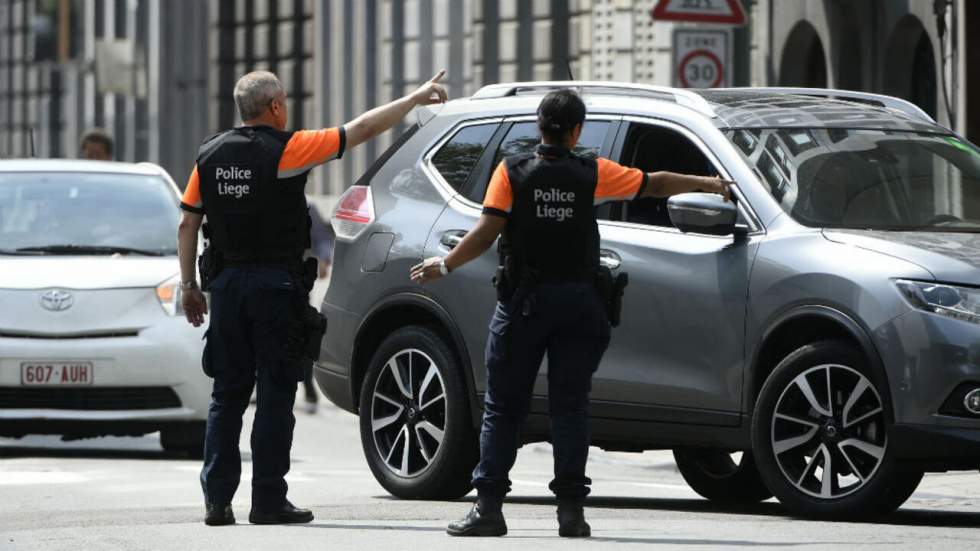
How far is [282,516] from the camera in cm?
945

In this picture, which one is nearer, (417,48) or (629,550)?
(629,550)

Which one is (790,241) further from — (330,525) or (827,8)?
(827,8)

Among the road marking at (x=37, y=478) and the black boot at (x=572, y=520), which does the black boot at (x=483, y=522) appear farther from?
the road marking at (x=37, y=478)

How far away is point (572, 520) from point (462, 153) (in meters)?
2.85

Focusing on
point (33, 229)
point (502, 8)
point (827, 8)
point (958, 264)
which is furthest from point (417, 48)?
point (958, 264)

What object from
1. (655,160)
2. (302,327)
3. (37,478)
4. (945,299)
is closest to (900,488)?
(945,299)

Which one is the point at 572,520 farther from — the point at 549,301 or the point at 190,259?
the point at 190,259

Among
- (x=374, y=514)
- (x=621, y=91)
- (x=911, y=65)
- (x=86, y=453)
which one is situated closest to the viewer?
(x=374, y=514)

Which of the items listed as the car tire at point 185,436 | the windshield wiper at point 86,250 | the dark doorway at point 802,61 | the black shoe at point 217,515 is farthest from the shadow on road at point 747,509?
the dark doorway at point 802,61

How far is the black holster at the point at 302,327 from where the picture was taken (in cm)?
936

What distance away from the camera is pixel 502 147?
35.9 feet

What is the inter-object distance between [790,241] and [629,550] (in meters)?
1.83

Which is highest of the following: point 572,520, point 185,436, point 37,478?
point 572,520

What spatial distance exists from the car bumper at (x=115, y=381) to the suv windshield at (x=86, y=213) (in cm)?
80
